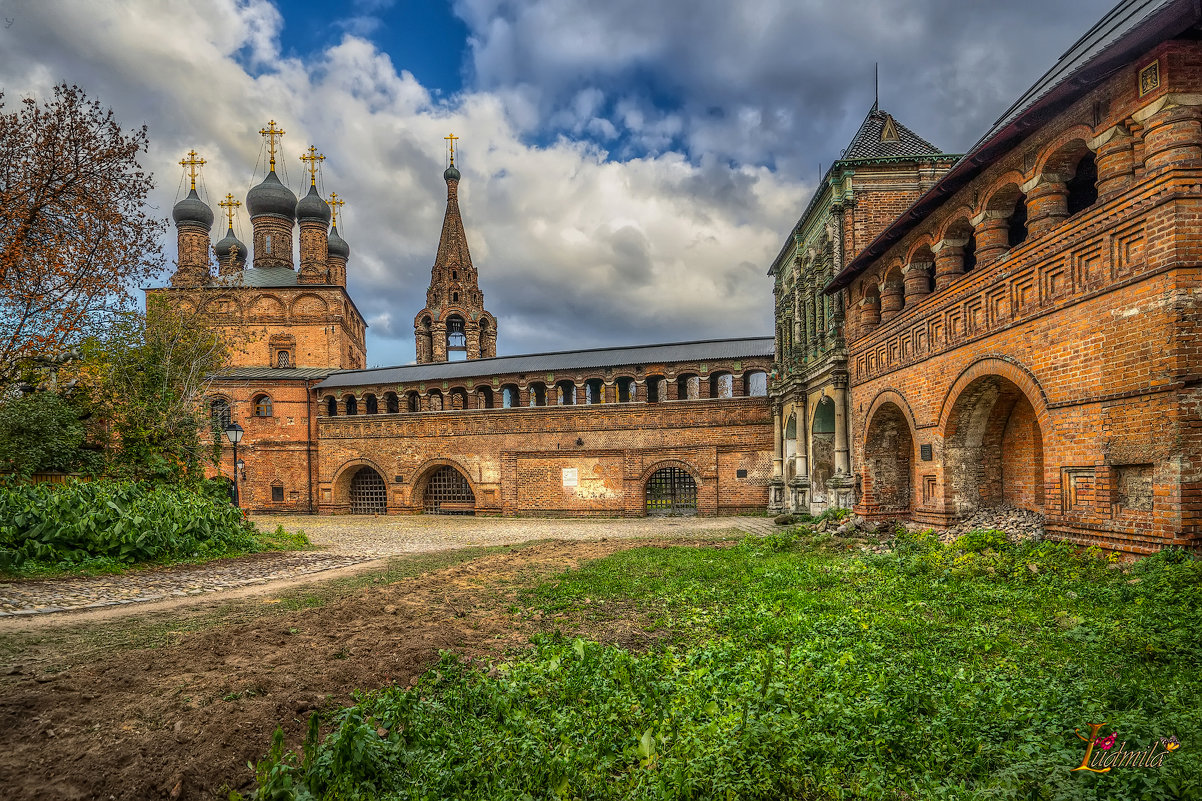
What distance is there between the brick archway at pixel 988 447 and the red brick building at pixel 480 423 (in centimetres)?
1171

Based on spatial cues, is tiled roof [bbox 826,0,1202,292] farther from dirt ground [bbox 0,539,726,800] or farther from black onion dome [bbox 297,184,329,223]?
black onion dome [bbox 297,184,329,223]

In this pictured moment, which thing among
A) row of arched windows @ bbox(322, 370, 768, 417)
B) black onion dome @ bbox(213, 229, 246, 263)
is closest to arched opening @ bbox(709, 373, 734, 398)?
row of arched windows @ bbox(322, 370, 768, 417)

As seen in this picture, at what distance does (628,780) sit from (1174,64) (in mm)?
8061

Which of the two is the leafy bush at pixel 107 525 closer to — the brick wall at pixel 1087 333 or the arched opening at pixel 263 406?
the brick wall at pixel 1087 333

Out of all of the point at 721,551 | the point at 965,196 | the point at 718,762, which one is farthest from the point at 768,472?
the point at 718,762

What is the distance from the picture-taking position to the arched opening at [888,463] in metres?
12.9

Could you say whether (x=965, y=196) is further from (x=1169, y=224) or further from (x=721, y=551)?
(x=721, y=551)

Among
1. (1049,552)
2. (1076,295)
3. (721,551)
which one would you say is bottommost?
(721,551)

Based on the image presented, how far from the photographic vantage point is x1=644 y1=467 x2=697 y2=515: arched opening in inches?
908

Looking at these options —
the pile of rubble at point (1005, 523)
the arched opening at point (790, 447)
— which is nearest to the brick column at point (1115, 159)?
the pile of rubble at point (1005, 523)

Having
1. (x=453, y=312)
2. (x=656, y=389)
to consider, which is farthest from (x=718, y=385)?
(x=453, y=312)

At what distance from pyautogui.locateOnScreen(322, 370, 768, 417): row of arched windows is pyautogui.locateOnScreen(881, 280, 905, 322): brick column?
9.73 metres

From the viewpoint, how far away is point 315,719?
326 cm

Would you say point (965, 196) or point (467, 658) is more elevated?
point (965, 196)
